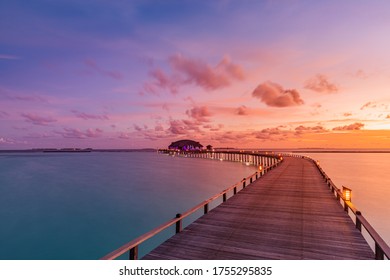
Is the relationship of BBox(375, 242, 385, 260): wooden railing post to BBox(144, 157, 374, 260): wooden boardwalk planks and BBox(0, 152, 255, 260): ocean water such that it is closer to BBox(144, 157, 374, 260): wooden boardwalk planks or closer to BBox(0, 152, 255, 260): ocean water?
BBox(144, 157, 374, 260): wooden boardwalk planks

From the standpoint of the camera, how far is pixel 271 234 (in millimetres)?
7492

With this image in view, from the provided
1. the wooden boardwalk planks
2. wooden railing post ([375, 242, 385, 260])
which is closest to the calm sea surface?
the wooden boardwalk planks

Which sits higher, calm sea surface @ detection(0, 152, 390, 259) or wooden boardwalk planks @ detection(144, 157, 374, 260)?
wooden boardwalk planks @ detection(144, 157, 374, 260)

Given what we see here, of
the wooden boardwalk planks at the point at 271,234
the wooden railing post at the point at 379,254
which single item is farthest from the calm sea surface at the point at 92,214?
the wooden railing post at the point at 379,254

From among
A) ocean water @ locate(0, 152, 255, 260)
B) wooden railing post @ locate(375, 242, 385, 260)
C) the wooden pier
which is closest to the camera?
wooden railing post @ locate(375, 242, 385, 260)

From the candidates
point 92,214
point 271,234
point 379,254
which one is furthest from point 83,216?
point 379,254

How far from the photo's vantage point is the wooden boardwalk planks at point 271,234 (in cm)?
612

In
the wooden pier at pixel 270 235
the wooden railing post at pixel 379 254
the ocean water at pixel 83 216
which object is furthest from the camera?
the ocean water at pixel 83 216

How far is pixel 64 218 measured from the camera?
2088cm

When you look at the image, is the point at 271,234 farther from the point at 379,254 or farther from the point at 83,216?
the point at 83,216

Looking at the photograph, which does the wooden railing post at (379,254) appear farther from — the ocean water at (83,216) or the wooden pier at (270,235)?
the ocean water at (83,216)

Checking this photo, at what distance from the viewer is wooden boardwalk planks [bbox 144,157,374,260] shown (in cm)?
612

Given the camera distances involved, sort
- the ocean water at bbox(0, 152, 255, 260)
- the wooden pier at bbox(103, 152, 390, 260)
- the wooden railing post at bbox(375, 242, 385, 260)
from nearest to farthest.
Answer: the wooden railing post at bbox(375, 242, 385, 260), the wooden pier at bbox(103, 152, 390, 260), the ocean water at bbox(0, 152, 255, 260)
